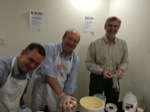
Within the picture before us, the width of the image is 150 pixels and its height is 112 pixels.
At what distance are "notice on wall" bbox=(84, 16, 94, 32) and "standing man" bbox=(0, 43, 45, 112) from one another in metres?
1.29

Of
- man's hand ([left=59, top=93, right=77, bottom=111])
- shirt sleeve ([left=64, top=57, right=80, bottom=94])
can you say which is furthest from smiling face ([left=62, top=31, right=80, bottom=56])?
man's hand ([left=59, top=93, right=77, bottom=111])

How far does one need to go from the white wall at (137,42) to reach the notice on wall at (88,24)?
381mm

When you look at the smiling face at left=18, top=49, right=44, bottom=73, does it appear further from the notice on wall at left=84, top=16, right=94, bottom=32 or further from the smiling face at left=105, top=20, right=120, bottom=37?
the notice on wall at left=84, top=16, right=94, bottom=32

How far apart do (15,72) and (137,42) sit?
1.54 meters

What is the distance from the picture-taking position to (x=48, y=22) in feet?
6.87

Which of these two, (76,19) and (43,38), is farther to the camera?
(76,19)

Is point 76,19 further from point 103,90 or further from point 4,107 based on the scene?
A: point 4,107

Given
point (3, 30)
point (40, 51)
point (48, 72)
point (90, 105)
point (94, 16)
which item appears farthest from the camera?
point (94, 16)

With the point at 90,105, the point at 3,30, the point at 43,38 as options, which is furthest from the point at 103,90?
the point at 3,30

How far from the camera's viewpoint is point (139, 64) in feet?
6.93

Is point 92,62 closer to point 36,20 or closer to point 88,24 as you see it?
point 88,24

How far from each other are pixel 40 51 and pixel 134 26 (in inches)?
56.4

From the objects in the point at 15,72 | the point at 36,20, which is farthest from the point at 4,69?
the point at 36,20

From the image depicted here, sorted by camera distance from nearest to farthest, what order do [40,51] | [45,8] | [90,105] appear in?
1. [40,51]
2. [90,105]
3. [45,8]
